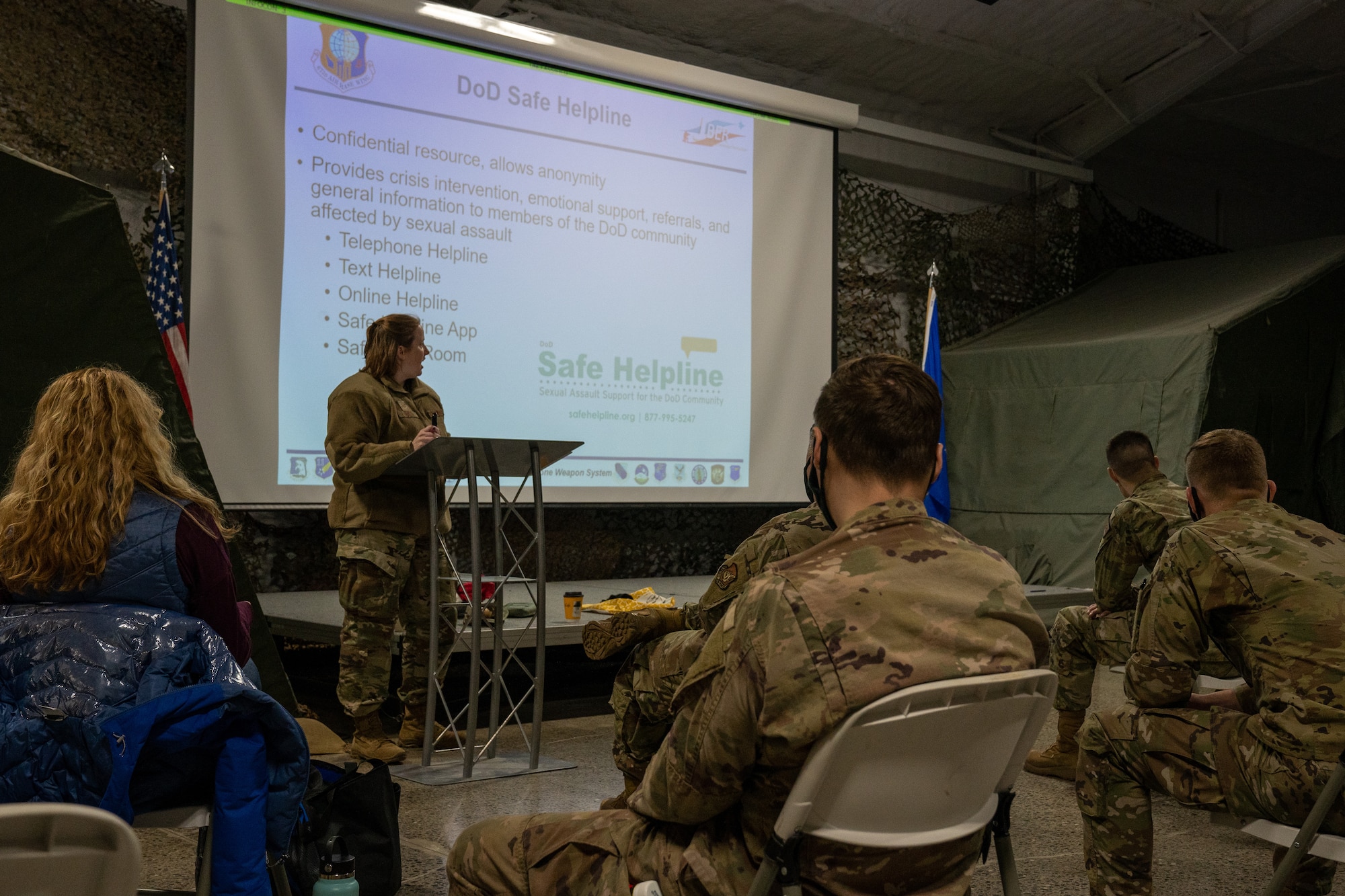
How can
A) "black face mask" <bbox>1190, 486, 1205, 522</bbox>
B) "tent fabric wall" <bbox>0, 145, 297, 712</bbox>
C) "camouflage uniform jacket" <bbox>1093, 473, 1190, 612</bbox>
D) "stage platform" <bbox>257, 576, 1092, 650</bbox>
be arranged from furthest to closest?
"stage platform" <bbox>257, 576, 1092, 650</bbox> → "camouflage uniform jacket" <bbox>1093, 473, 1190, 612</bbox> → "tent fabric wall" <bbox>0, 145, 297, 712</bbox> → "black face mask" <bbox>1190, 486, 1205, 522</bbox>

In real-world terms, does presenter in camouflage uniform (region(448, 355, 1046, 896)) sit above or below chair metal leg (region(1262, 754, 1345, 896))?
above

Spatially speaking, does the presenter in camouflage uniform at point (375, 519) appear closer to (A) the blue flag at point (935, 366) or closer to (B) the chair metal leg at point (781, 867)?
(B) the chair metal leg at point (781, 867)

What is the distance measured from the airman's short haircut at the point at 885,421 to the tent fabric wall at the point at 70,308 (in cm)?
240

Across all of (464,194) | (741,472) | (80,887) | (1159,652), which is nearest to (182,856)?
(80,887)

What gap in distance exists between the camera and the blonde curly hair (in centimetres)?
177

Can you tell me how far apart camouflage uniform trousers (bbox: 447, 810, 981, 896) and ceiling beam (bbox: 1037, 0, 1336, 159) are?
24.7ft

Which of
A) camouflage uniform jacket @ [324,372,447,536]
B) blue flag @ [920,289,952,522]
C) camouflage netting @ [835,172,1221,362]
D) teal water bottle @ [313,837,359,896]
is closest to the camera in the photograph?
teal water bottle @ [313,837,359,896]

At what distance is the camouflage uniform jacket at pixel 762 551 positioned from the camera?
233 cm

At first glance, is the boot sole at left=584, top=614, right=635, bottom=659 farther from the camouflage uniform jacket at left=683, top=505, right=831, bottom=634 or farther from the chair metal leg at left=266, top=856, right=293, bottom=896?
the chair metal leg at left=266, top=856, right=293, bottom=896

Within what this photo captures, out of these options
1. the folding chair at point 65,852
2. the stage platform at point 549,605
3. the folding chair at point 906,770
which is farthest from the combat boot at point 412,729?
the folding chair at point 65,852

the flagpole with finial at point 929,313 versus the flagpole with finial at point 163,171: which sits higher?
the flagpole with finial at point 163,171

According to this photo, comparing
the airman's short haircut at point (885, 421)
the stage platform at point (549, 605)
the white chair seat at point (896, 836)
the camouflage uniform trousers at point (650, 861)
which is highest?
the airman's short haircut at point (885, 421)

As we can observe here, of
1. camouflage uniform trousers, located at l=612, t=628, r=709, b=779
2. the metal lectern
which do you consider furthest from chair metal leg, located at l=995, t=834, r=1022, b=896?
the metal lectern

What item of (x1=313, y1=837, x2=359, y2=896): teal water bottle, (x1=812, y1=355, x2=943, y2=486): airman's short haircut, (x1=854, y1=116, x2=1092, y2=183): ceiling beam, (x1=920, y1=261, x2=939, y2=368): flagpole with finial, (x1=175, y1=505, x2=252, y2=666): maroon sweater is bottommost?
(x1=313, y1=837, x2=359, y2=896): teal water bottle
